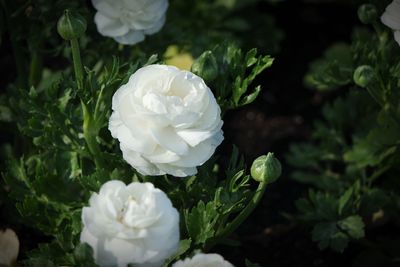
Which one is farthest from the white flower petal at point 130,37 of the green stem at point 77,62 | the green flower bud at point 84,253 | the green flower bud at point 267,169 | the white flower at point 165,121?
the green flower bud at point 84,253

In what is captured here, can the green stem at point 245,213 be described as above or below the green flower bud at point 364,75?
below

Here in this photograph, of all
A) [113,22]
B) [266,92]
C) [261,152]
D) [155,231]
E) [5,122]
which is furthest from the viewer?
[266,92]

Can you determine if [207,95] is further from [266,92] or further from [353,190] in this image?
[266,92]

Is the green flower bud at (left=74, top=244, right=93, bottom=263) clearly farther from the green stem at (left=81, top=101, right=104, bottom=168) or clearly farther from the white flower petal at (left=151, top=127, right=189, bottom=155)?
the green stem at (left=81, top=101, right=104, bottom=168)

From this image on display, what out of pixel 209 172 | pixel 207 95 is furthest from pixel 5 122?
pixel 207 95

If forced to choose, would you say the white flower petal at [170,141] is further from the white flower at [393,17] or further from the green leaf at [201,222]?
the white flower at [393,17]

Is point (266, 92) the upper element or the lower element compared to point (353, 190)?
lower

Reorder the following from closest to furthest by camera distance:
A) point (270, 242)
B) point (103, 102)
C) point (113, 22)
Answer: point (103, 102), point (113, 22), point (270, 242)

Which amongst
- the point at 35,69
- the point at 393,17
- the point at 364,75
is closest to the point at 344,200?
the point at 364,75
